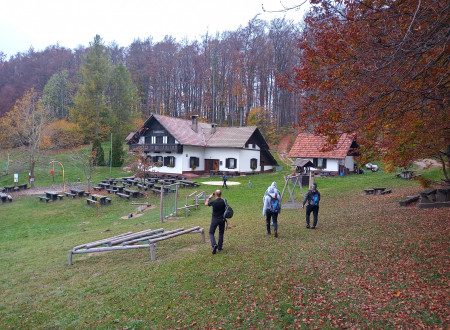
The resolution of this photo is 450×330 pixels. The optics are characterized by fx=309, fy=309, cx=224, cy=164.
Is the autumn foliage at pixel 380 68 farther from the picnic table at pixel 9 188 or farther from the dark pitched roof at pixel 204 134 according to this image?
the picnic table at pixel 9 188

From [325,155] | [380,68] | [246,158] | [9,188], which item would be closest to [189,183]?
[246,158]

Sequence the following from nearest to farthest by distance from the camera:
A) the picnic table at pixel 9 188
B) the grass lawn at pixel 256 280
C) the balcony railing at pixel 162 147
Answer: the grass lawn at pixel 256 280, the picnic table at pixel 9 188, the balcony railing at pixel 162 147

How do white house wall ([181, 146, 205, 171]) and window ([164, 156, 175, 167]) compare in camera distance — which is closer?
white house wall ([181, 146, 205, 171])

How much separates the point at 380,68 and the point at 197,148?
31.9 meters

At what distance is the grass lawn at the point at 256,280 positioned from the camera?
522cm

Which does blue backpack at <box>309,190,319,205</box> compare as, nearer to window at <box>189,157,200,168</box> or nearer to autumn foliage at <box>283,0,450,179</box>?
autumn foliage at <box>283,0,450,179</box>

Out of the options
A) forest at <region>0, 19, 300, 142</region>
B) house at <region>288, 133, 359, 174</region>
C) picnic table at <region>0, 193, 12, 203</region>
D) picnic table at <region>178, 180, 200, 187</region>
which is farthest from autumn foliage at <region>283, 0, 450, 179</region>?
forest at <region>0, 19, 300, 142</region>

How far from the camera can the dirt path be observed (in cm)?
4453

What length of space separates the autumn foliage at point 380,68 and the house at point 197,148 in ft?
83.0

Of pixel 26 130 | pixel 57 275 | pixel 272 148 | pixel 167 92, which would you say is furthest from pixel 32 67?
pixel 57 275

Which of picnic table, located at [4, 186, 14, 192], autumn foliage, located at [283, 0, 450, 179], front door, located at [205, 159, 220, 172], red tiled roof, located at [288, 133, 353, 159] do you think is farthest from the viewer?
front door, located at [205, 159, 220, 172]

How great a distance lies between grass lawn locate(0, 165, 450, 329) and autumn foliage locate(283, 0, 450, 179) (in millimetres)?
3275

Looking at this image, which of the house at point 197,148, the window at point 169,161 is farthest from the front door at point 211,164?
the window at point 169,161

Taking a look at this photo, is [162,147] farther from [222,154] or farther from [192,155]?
[222,154]
